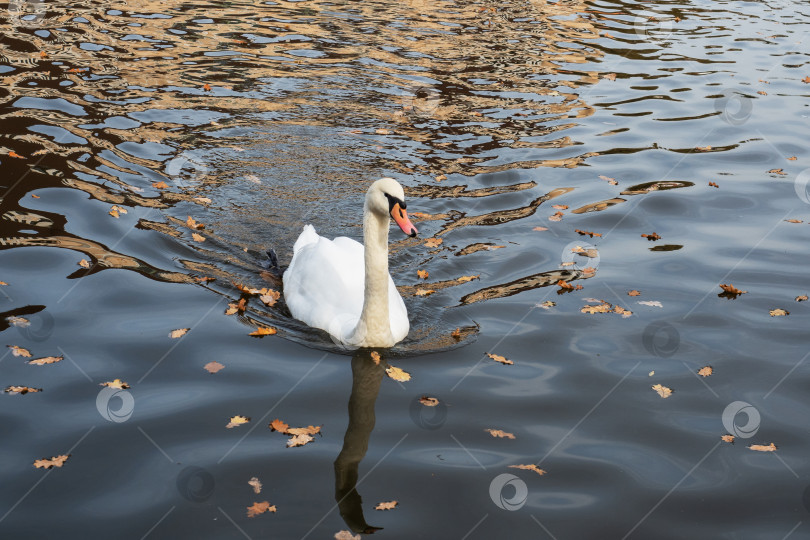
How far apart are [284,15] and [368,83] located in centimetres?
582

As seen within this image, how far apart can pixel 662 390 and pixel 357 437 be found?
242 centimetres

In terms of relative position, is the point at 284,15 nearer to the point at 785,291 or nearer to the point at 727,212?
the point at 727,212

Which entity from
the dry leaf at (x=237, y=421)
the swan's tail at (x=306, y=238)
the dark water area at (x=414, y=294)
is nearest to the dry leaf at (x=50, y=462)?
the dark water area at (x=414, y=294)

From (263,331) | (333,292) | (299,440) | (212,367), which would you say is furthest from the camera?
(333,292)

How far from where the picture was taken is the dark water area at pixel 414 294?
5.05m

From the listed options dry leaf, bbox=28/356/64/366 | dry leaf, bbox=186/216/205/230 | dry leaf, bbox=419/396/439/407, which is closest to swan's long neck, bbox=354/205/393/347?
dry leaf, bbox=419/396/439/407

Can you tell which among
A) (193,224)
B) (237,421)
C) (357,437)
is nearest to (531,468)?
(357,437)

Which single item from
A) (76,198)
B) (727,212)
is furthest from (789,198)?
(76,198)

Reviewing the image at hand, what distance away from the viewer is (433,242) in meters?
8.98

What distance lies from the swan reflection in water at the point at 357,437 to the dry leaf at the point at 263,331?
800mm

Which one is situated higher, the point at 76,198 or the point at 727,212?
the point at 76,198

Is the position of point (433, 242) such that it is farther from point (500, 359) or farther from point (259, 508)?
point (259, 508)

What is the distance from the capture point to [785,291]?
804cm

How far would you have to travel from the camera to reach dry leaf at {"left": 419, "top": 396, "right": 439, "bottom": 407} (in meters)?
5.97
